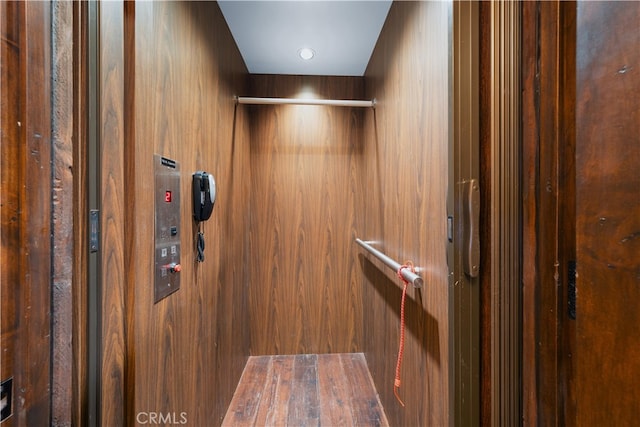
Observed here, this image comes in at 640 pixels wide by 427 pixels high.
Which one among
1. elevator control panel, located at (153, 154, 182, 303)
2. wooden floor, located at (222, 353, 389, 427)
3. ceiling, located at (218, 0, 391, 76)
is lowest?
wooden floor, located at (222, 353, 389, 427)

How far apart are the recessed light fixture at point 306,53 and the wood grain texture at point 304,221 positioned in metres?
0.33

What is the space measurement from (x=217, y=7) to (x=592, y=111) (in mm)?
1891

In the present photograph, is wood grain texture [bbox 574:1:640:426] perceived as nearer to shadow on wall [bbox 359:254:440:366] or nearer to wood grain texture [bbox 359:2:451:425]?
wood grain texture [bbox 359:2:451:425]

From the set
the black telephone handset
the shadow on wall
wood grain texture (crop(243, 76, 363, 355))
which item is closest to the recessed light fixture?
wood grain texture (crop(243, 76, 363, 355))

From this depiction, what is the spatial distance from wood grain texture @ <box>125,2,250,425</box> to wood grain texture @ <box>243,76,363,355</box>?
339 mm

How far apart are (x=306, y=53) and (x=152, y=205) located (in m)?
1.80

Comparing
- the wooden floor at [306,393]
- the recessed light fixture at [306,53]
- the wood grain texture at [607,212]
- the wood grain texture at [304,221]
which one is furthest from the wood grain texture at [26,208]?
the wood grain texture at [304,221]

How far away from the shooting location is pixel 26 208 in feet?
1.47

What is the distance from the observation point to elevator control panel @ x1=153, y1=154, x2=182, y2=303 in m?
0.93

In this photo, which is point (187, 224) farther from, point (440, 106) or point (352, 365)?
point (352, 365)

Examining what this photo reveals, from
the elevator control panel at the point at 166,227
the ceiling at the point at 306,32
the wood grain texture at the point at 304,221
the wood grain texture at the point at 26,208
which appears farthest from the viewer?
the wood grain texture at the point at 304,221

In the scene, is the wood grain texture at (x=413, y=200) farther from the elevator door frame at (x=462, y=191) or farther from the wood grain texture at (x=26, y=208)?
the wood grain texture at (x=26, y=208)

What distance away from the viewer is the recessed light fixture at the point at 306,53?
2.06 meters

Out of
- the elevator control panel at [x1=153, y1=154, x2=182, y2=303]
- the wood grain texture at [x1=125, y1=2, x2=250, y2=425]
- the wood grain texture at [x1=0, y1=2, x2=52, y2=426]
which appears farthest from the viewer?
the elevator control panel at [x1=153, y1=154, x2=182, y2=303]
